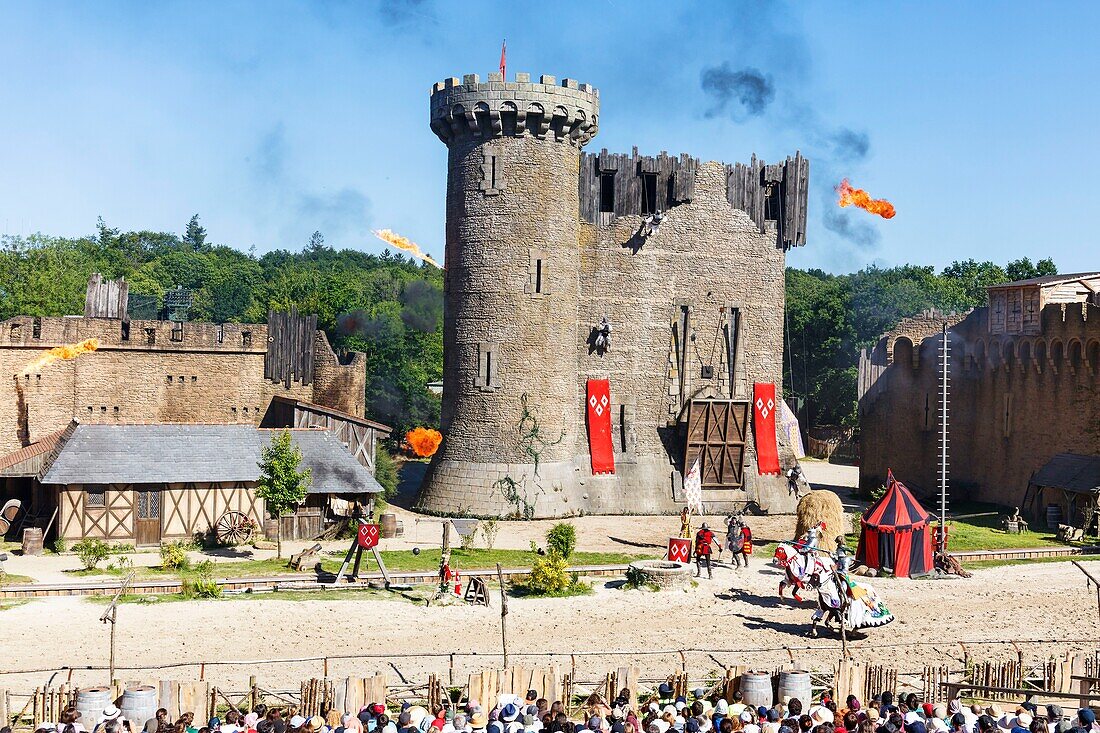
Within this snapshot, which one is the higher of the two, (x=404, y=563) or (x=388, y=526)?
(x=388, y=526)

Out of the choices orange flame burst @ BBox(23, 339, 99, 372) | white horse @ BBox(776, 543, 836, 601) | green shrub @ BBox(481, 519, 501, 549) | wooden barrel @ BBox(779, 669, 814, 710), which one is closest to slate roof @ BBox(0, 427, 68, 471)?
orange flame burst @ BBox(23, 339, 99, 372)

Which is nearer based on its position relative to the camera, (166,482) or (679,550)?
(679,550)

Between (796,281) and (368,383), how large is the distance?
51.5m

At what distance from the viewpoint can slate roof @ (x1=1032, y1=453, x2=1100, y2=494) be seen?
137ft

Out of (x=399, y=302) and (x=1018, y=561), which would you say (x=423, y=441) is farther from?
(x=1018, y=561)

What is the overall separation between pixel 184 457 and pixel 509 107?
1489 centimetres

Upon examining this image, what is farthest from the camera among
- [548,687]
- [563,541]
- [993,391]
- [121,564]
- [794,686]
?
[993,391]

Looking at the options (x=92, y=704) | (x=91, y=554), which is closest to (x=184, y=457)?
(x=91, y=554)

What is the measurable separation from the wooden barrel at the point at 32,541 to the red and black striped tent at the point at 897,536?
21.4 metres

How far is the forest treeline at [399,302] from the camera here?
69.2 metres

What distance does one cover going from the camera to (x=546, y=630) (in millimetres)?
27969

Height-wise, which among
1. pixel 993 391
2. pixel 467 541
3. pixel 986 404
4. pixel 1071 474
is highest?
pixel 993 391

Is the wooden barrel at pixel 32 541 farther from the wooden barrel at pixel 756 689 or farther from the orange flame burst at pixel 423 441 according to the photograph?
the orange flame burst at pixel 423 441

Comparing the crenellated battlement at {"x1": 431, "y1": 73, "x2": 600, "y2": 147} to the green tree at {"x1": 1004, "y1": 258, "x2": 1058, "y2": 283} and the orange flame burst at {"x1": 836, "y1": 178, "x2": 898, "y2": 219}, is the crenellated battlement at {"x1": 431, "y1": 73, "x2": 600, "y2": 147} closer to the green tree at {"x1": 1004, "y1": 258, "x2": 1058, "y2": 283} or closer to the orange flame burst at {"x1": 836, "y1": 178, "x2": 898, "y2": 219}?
the orange flame burst at {"x1": 836, "y1": 178, "x2": 898, "y2": 219}
